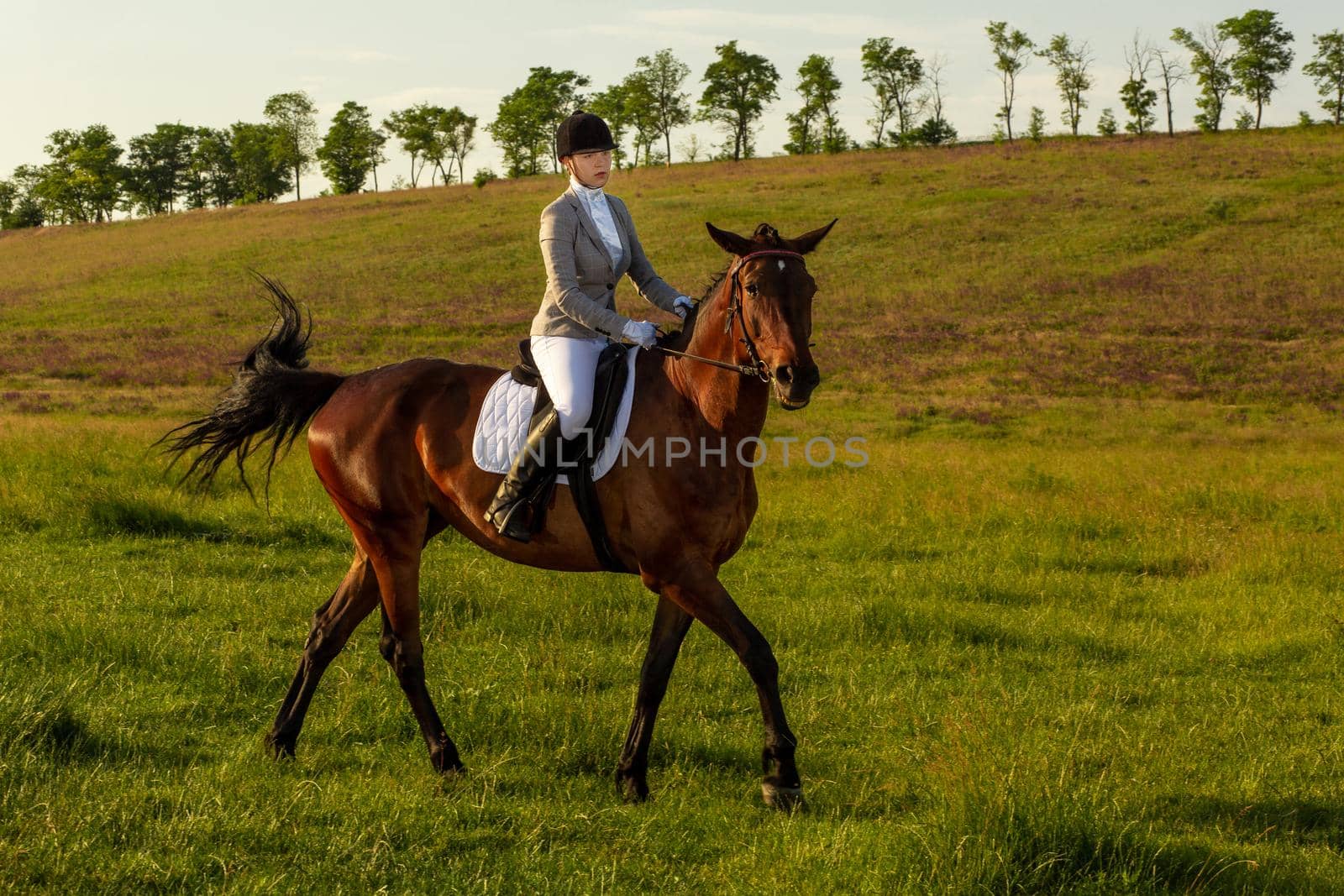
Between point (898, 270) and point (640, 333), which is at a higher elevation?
point (898, 270)

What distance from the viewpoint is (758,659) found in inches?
229

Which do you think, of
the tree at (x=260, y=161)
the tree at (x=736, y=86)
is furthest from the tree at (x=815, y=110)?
the tree at (x=260, y=161)

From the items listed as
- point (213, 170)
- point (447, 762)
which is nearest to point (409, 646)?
point (447, 762)

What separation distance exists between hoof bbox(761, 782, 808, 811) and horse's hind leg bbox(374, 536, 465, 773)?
5.62 ft

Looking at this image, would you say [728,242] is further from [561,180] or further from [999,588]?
[561,180]

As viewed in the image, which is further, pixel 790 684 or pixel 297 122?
pixel 297 122

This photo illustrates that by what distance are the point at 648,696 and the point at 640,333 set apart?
2007mm

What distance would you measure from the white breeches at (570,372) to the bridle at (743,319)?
2.21 ft

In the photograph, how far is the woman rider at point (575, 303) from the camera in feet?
20.6

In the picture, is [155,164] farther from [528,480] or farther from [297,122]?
[528,480]

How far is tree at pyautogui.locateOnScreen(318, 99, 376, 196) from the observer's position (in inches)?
4232

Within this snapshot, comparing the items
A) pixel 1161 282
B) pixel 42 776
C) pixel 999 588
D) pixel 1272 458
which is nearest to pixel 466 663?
pixel 42 776

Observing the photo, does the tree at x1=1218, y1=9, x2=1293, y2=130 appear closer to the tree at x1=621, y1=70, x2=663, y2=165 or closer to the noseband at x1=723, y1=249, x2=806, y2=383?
the tree at x1=621, y1=70, x2=663, y2=165

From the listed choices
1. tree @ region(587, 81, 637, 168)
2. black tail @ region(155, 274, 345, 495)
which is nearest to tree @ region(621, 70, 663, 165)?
tree @ region(587, 81, 637, 168)
